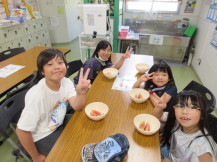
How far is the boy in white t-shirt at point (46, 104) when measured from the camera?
98 centimetres

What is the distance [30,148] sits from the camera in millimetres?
1009

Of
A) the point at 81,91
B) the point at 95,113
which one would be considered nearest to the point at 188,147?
the point at 95,113

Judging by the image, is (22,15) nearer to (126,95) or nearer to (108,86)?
(108,86)

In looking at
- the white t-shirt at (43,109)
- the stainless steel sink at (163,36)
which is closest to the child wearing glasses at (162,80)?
the white t-shirt at (43,109)

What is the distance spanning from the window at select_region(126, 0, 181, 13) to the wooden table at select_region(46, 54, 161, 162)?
355cm

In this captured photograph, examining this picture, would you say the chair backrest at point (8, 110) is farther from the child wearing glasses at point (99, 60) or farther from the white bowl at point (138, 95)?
the white bowl at point (138, 95)

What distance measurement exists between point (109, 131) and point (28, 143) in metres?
0.55

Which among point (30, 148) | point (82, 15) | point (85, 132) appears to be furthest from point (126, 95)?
point (82, 15)

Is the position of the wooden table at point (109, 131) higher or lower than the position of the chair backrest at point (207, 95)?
lower

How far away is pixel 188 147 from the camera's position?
0.97m

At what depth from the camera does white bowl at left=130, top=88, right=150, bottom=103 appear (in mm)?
1245

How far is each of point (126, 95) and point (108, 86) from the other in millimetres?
227

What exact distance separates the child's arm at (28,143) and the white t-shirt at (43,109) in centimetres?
4

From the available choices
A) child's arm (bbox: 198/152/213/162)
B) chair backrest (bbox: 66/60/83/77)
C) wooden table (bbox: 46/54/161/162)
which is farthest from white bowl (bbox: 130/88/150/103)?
chair backrest (bbox: 66/60/83/77)
